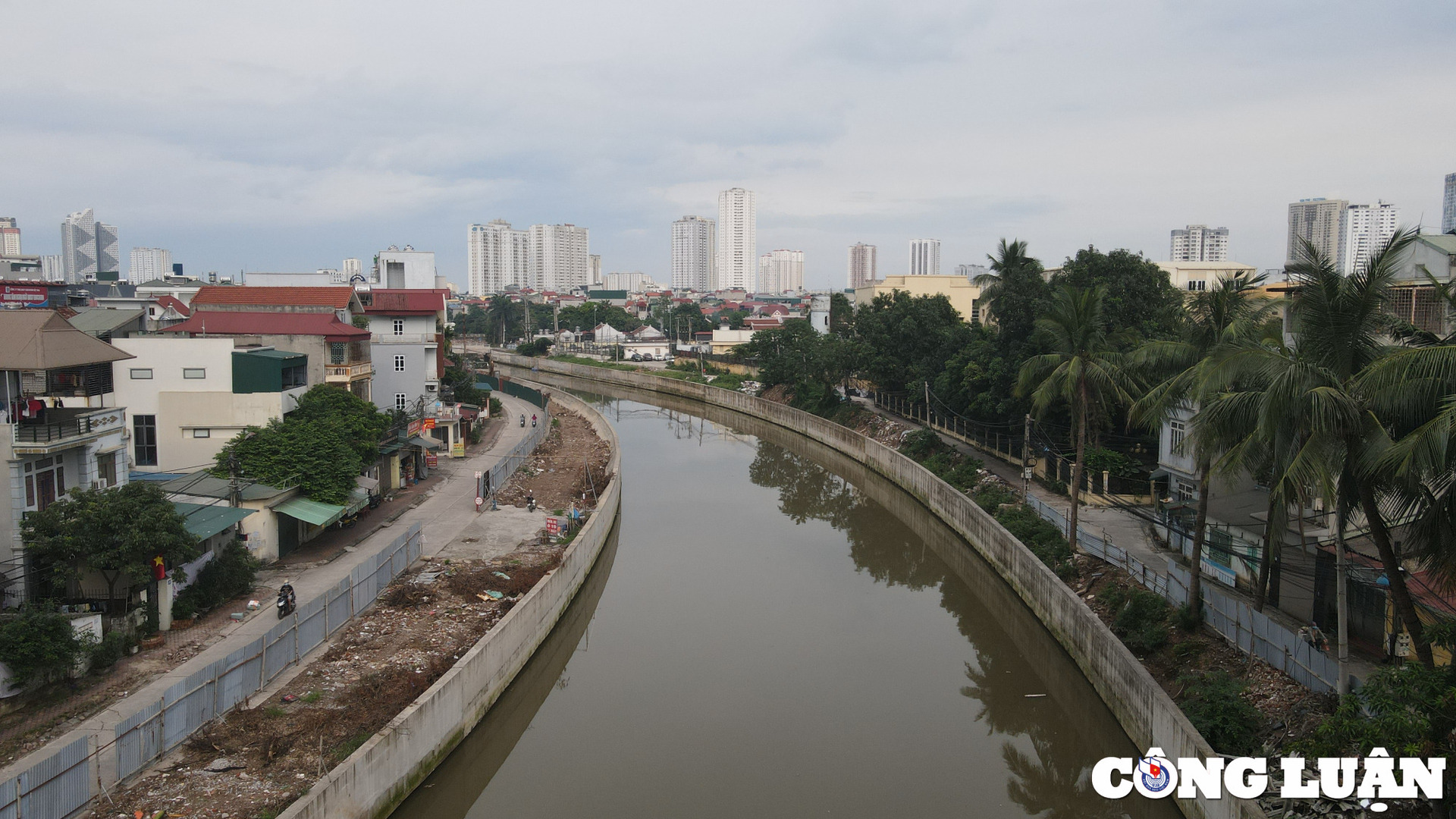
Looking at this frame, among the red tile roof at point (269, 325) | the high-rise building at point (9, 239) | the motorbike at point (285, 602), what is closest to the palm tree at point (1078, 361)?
the motorbike at point (285, 602)

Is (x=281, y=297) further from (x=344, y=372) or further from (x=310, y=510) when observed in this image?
(x=310, y=510)

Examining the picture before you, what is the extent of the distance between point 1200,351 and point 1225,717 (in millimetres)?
7891

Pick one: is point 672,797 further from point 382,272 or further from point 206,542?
point 382,272

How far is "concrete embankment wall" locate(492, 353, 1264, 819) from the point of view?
1301 cm

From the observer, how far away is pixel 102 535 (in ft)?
→ 49.7

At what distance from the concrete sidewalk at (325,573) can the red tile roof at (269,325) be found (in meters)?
6.00

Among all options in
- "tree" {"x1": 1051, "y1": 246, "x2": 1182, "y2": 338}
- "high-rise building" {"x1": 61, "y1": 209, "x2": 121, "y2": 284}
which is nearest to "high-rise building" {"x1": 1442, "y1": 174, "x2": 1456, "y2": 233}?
"tree" {"x1": 1051, "y1": 246, "x2": 1182, "y2": 338}

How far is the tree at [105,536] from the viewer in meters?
14.9

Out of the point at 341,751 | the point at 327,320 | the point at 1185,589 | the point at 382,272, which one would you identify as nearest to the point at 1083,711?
the point at 1185,589

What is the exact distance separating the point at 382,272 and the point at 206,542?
132 feet

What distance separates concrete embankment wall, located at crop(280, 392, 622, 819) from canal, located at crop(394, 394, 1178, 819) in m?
0.49

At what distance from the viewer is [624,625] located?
2238cm

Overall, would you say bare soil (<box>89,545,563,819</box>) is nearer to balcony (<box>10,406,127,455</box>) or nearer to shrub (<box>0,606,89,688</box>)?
shrub (<box>0,606,89,688</box>)

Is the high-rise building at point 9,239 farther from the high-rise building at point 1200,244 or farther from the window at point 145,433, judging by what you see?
the high-rise building at point 1200,244
